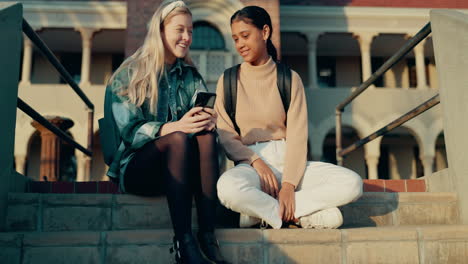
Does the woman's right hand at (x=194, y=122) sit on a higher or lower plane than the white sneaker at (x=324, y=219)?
higher

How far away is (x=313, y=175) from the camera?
300 cm

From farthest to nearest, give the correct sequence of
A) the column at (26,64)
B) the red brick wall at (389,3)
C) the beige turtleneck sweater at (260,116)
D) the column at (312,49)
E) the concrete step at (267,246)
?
the red brick wall at (389,3) < the column at (312,49) < the column at (26,64) < the beige turtleneck sweater at (260,116) < the concrete step at (267,246)

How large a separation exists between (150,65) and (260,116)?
727 millimetres

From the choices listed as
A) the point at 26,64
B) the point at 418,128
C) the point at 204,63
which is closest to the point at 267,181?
the point at 204,63

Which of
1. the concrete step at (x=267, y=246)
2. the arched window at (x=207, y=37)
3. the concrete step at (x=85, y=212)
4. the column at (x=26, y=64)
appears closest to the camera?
the concrete step at (x=267, y=246)

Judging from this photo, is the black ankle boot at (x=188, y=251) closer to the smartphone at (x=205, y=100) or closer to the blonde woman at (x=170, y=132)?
the blonde woman at (x=170, y=132)

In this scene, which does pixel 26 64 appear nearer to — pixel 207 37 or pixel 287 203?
pixel 207 37

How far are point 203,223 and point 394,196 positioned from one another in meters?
1.29

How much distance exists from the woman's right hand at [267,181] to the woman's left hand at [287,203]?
0.27 ft

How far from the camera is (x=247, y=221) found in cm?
271

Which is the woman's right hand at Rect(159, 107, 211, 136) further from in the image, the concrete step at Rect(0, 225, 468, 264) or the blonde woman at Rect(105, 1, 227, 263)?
the concrete step at Rect(0, 225, 468, 264)

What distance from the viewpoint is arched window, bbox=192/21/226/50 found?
15016 mm

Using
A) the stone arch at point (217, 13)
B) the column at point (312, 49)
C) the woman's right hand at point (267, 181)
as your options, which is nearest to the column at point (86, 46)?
the stone arch at point (217, 13)

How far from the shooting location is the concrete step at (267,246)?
243 centimetres
